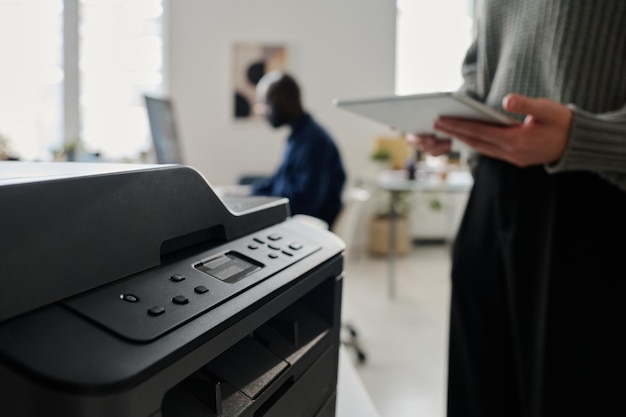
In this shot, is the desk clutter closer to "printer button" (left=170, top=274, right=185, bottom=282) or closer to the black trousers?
the black trousers

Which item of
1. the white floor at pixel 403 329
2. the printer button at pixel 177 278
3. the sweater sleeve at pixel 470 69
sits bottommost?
the white floor at pixel 403 329

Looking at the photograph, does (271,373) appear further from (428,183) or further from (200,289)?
(428,183)

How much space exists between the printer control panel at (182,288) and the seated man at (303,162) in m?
1.97

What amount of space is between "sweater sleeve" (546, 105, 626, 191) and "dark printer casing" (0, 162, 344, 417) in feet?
1.28

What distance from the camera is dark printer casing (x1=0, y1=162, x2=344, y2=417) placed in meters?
0.29

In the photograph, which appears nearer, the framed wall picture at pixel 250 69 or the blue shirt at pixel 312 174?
the blue shirt at pixel 312 174

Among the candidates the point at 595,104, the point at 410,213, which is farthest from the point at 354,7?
the point at 595,104

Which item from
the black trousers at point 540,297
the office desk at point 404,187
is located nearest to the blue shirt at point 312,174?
the office desk at point 404,187

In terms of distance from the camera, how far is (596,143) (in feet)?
2.39

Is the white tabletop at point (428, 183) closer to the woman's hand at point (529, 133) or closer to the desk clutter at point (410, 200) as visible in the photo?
the desk clutter at point (410, 200)

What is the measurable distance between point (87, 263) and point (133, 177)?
0.08 m

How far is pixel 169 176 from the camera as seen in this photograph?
1.50 ft

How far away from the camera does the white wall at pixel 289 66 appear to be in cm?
423

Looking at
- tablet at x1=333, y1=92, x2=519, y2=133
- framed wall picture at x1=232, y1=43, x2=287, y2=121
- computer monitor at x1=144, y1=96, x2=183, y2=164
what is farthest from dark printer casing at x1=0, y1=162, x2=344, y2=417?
framed wall picture at x1=232, y1=43, x2=287, y2=121
